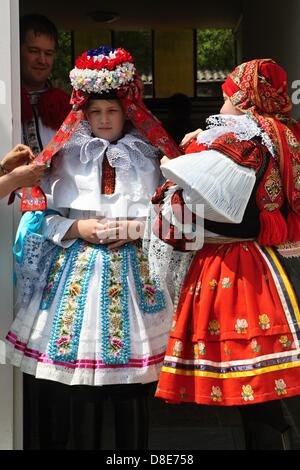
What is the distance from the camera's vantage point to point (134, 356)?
3.09 m

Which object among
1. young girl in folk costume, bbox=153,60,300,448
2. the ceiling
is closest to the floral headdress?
young girl in folk costume, bbox=153,60,300,448

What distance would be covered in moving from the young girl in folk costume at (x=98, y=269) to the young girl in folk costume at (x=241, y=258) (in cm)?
22

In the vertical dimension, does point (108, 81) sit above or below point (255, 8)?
below

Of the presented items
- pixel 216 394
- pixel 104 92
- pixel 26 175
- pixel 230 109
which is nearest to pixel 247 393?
pixel 216 394

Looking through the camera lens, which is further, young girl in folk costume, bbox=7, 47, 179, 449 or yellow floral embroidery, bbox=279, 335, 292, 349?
young girl in folk costume, bbox=7, 47, 179, 449

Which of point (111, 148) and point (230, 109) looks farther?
point (111, 148)

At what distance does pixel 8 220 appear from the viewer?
3322mm

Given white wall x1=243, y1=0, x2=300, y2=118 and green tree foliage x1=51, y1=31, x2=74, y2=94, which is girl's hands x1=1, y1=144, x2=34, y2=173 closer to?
white wall x1=243, y1=0, x2=300, y2=118

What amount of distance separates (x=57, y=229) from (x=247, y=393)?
2.96ft

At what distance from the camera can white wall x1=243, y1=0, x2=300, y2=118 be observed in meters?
4.68

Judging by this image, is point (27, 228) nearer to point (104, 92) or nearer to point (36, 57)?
point (104, 92)

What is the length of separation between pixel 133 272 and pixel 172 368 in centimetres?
42

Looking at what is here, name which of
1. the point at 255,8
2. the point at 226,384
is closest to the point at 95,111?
the point at 226,384

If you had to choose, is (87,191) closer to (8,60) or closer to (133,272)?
(133,272)
